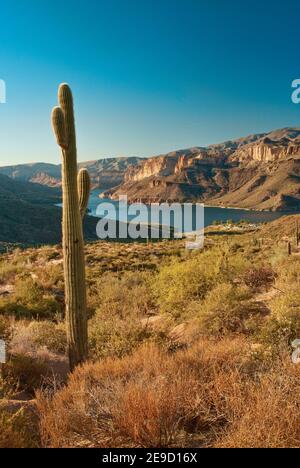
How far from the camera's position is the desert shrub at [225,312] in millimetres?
7578

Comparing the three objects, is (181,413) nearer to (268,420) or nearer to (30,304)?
(268,420)

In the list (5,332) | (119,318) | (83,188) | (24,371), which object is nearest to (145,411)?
(24,371)

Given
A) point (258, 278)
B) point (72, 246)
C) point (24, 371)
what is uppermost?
point (72, 246)

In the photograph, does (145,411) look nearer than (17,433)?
No

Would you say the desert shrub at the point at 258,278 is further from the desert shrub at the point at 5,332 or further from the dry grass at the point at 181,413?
the dry grass at the point at 181,413

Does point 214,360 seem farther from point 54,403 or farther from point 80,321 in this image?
point 80,321

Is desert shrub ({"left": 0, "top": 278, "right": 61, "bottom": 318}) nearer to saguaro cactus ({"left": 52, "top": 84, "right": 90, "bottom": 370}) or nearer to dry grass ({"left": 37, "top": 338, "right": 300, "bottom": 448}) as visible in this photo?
saguaro cactus ({"left": 52, "top": 84, "right": 90, "bottom": 370})

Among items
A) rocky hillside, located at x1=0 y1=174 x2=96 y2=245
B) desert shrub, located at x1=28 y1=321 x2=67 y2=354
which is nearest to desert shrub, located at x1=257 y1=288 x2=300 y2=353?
desert shrub, located at x1=28 y1=321 x2=67 y2=354

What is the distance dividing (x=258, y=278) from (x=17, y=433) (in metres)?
9.03

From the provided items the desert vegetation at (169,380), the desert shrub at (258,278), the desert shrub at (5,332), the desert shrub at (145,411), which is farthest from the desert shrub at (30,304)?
the desert shrub at (145,411)

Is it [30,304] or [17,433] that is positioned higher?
[17,433]

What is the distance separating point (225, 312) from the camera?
7957 mm
